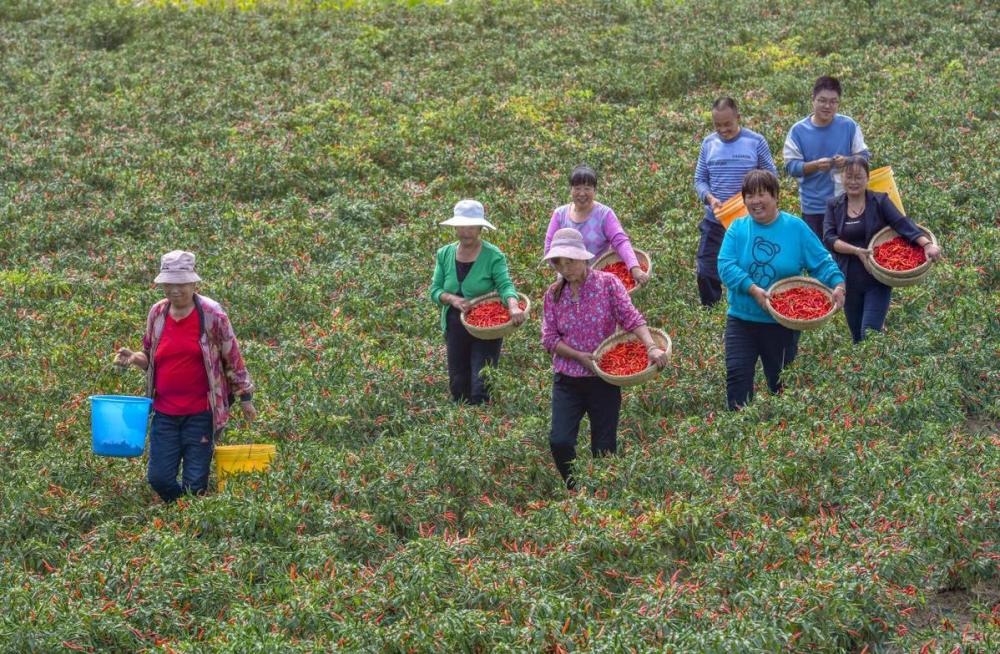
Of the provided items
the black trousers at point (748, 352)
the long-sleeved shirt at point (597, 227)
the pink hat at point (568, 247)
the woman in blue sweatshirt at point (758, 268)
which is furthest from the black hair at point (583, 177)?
the pink hat at point (568, 247)

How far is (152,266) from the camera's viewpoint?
42.8 ft

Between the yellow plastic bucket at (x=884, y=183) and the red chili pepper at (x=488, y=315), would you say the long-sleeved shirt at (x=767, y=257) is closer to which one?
the red chili pepper at (x=488, y=315)

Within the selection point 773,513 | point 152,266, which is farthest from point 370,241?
point 773,513

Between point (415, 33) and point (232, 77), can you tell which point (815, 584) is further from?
point (415, 33)

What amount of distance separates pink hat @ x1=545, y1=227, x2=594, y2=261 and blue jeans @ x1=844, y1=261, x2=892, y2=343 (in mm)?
2720

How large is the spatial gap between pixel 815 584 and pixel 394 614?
6.50 ft

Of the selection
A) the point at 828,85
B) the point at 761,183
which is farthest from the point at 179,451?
the point at 828,85

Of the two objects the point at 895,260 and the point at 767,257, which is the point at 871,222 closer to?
the point at 895,260

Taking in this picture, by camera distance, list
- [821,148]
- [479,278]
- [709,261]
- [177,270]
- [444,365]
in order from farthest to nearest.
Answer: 1. [709,261]
2. [444,365]
3. [821,148]
4. [479,278]
5. [177,270]

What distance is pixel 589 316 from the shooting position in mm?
7379

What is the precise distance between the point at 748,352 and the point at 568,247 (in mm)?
1783

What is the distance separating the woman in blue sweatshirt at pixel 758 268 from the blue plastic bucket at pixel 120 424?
3.83 metres

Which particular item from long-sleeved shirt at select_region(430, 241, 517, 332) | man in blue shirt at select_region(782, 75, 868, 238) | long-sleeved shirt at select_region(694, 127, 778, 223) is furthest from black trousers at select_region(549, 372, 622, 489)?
long-sleeved shirt at select_region(694, 127, 778, 223)

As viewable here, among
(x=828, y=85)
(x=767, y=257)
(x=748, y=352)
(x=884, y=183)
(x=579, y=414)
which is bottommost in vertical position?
(x=579, y=414)
